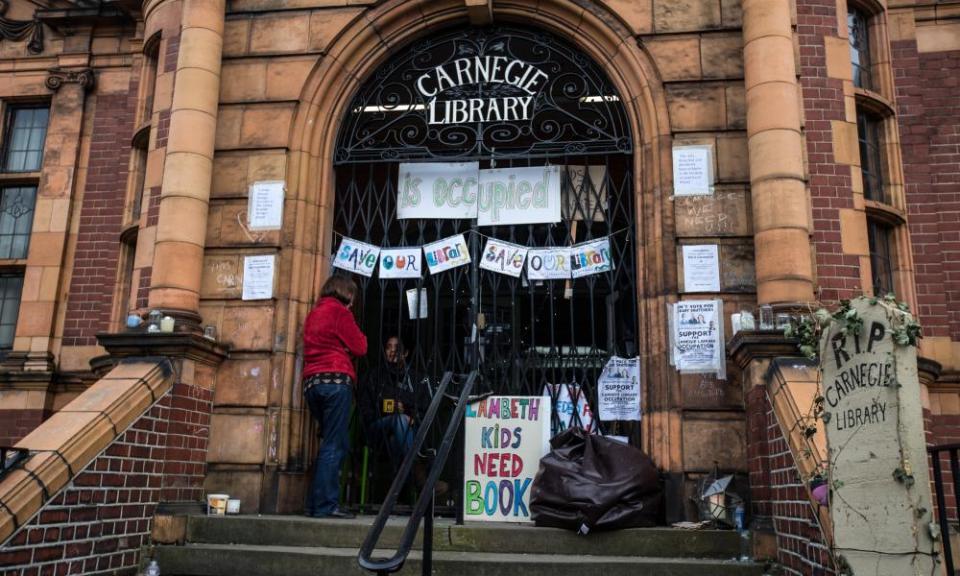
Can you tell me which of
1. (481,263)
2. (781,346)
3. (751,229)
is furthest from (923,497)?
(481,263)

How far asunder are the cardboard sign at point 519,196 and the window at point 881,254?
317cm

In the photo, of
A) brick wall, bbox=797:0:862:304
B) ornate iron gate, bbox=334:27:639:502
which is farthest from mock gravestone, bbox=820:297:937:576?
ornate iron gate, bbox=334:27:639:502

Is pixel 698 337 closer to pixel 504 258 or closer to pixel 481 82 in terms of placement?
pixel 504 258

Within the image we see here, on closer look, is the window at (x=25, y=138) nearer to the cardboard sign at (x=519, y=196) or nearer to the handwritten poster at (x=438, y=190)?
the handwritten poster at (x=438, y=190)

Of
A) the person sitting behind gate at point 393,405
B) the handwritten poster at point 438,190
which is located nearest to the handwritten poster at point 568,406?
the person sitting behind gate at point 393,405

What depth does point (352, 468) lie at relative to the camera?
317 inches

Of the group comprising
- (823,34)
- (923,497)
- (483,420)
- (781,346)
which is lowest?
(923,497)

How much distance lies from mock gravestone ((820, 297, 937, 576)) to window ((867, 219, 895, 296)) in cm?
488

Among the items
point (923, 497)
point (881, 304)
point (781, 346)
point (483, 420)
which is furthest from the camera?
point (483, 420)

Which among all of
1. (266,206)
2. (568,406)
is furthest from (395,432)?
(266,206)

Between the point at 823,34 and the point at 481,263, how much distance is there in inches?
151

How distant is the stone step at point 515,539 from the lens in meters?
6.10

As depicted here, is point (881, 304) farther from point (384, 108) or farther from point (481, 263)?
point (384, 108)

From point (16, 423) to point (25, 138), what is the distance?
3907mm
